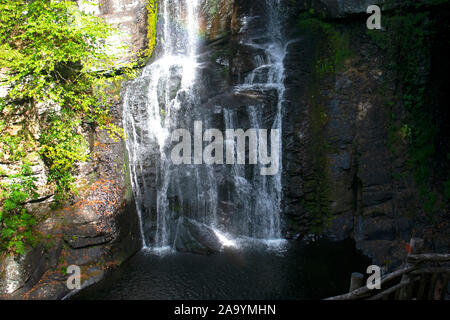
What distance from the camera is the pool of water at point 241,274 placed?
22.8ft

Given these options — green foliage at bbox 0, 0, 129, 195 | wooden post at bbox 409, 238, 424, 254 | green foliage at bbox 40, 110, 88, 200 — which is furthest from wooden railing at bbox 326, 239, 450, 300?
green foliage at bbox 0, 0, 129, 195

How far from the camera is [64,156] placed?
27.3 feet

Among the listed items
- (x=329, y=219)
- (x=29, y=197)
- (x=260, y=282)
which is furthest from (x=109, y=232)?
Answer: (x=329, y=219)

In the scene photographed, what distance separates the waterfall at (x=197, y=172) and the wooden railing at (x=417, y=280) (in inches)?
198

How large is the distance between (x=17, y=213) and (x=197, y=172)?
A: 5.06 m

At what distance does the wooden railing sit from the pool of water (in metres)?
2.37

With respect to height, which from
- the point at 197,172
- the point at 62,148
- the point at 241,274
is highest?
the point at 62,148

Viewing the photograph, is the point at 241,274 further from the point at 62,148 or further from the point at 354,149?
the point at 62,148

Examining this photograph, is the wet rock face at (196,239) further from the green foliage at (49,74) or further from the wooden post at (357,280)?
the wooden post at (357,280)

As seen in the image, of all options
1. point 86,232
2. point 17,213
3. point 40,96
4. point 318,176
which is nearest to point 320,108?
point 318,176

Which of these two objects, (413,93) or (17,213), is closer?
(17,213)

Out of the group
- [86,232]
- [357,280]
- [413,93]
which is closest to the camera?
[357,280]

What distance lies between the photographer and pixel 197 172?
387 inches

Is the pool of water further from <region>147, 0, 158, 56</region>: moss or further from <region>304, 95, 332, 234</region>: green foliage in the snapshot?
<region>147, 0, 158, 56</region>: moss
